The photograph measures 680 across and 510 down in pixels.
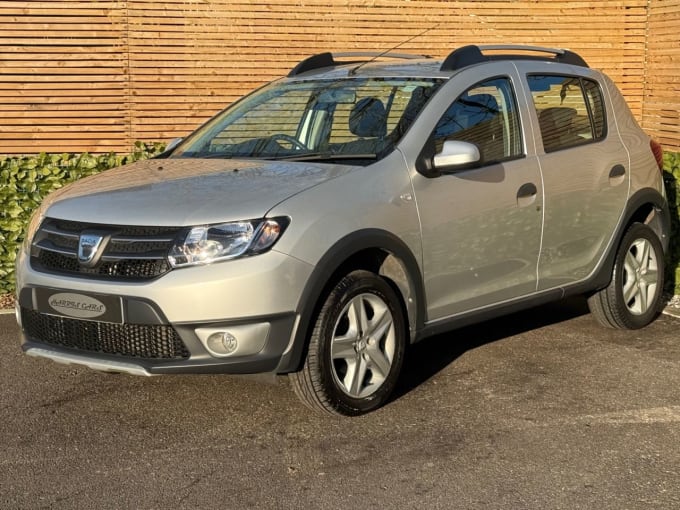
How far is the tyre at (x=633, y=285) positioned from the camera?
676 centimetres

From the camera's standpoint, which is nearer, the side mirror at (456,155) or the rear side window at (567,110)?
the side mirror at (456,155)

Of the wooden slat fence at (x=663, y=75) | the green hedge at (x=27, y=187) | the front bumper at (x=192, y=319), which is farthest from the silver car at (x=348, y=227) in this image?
the wooden slat fence at (x=663, y=75)

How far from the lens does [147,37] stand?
12180mm

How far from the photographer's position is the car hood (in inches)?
185

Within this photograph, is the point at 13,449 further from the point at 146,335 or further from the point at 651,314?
the point at 651,314

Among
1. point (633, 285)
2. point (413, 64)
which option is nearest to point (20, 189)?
point (413, 64)

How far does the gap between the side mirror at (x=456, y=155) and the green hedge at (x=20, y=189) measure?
3.58m

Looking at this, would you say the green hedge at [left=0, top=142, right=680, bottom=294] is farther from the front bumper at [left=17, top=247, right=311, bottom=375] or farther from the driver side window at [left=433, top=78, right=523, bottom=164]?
the front bumper at [left=17, top=247, right=311, bottom=375]

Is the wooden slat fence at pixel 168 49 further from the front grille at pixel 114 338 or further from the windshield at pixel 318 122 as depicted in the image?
the front grille at pixel 114 338

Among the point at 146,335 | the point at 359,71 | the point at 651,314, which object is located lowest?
the point at 651,314

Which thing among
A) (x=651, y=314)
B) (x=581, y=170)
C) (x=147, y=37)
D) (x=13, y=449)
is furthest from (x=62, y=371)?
(x=147, y=37)

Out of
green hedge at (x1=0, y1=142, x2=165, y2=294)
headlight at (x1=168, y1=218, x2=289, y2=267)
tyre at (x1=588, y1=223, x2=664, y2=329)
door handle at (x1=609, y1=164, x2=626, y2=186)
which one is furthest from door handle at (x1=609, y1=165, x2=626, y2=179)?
green hedge at (x1=0, y1=142, x2=165, y2=294)

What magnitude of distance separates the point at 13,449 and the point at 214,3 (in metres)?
8.26

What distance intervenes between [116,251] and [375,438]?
1429mm
